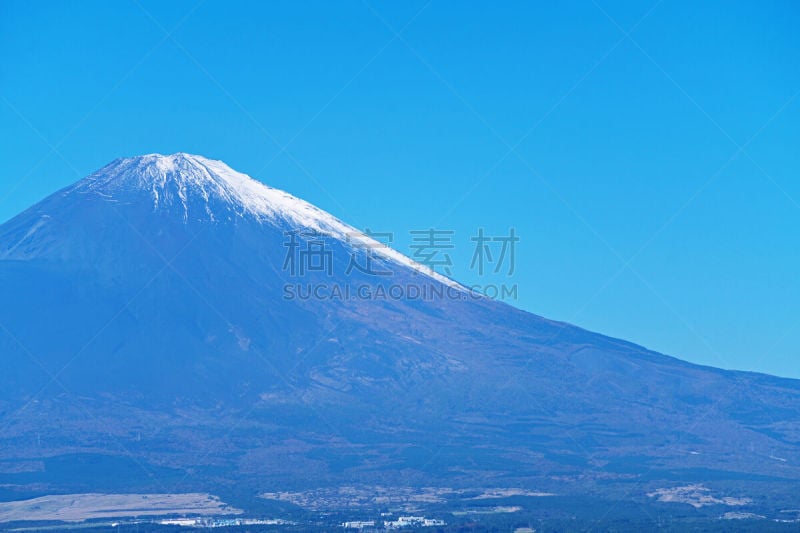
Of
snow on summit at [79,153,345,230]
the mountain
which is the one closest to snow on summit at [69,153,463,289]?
snow on summit at [79,153,345,230]

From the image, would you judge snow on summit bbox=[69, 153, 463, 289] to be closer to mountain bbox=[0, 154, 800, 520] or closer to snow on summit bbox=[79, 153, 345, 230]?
snow on summit bbox=[79, 153, 345, 230]

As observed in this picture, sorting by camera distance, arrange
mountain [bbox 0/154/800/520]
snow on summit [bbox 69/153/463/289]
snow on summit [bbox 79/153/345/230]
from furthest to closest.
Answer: snow on summit [bbox 79/153/345/230], snow on summit [bbox 69/153/463/289], mountain [bbox 0/154/800/520]

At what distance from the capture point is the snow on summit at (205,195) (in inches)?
5059

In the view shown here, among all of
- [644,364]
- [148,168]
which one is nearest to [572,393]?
[644,364]

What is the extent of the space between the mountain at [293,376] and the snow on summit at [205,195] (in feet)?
0.94

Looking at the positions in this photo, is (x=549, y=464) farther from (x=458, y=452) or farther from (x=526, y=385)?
(x=526, y=385)

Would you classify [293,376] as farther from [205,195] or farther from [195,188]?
[195,188]

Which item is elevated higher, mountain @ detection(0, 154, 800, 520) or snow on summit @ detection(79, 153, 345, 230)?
snow on summit @ detection(79, 153, 345, 230)

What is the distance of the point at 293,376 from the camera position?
348 ft

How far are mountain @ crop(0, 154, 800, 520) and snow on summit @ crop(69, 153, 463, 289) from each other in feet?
0.94

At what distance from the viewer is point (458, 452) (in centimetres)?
9388

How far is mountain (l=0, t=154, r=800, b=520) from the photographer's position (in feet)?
290

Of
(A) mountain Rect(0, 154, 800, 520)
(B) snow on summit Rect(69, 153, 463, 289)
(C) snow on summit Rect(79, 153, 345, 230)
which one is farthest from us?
(C) snow on summit Rect(79, 153, 345, 230)

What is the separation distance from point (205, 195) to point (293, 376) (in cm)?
3106
